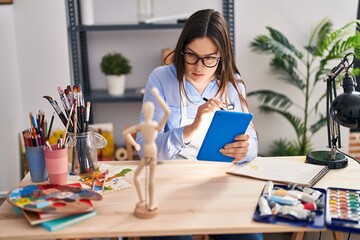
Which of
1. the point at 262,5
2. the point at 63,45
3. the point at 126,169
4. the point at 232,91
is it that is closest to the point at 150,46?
the point at 63,45

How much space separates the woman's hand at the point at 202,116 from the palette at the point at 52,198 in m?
0.45

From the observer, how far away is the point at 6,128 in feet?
8.88

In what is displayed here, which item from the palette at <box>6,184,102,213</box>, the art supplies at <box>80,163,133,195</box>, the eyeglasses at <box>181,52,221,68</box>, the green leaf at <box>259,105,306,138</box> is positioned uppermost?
the eyeglasses at <box>181,52,221,68</box>

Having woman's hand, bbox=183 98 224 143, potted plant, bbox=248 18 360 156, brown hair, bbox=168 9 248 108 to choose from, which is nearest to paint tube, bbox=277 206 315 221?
woman's hand, bbox=183 98 224 143

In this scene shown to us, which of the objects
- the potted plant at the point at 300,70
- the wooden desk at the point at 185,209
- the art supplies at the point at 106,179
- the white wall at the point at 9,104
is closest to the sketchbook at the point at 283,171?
the wooden desk at the point at 185,209

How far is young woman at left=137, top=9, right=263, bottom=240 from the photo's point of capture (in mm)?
1571

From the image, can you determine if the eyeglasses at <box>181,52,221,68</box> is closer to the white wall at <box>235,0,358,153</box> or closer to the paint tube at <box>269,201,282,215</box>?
the paint tube at <box>269,201,282,215</box>

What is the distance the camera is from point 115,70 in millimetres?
2947

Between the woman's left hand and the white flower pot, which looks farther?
the white flower pot

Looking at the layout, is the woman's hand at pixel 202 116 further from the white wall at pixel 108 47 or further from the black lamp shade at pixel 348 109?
the white wall at pixel 108 47

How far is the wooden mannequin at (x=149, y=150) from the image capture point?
115cm

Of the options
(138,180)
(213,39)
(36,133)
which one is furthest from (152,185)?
(213,39)

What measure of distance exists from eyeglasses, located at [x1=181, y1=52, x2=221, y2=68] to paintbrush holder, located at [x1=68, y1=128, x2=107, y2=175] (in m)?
0.46

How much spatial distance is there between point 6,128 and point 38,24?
2.20 ft
